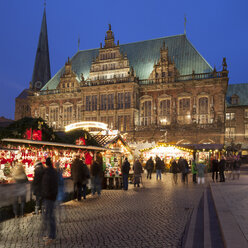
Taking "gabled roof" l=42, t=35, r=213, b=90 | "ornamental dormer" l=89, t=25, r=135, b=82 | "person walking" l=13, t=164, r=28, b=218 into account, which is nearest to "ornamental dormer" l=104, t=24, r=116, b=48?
"ornamental dormer" l=89, t=25, r=135, b=82

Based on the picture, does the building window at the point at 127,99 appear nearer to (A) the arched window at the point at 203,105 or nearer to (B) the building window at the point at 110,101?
(B) the building window at the point at 110,101

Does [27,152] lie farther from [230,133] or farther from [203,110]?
[230,133]

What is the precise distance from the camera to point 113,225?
7.80 meters

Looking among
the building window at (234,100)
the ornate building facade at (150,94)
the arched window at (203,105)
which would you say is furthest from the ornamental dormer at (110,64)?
the building window at (234,100)

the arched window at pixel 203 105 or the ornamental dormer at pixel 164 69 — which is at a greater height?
the ornamental dormer at pixel 164 69

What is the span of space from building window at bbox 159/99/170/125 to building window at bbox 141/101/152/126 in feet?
4.88

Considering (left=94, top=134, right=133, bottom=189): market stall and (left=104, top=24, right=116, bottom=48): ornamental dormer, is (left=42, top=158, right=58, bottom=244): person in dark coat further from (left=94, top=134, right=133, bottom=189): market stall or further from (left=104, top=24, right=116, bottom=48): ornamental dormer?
(left=104, top=24, right=116, bottom=48): ornamental dormer

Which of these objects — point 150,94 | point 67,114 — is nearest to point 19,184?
point 150,94

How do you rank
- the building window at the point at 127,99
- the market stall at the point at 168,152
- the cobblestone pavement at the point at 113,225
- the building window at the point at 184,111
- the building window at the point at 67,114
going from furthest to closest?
the building window at the point at 67,114
the building window at the point at 127,99
the building window at the point at 184,111
the market stall at the point at 168,152
the cobblestone pavement at the point at 113,225

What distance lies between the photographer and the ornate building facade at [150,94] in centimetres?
3875

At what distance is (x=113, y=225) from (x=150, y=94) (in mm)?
35292

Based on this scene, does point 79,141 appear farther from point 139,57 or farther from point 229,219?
point 139,57

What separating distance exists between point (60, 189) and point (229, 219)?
451 cm

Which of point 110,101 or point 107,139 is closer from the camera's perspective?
point 107,139
